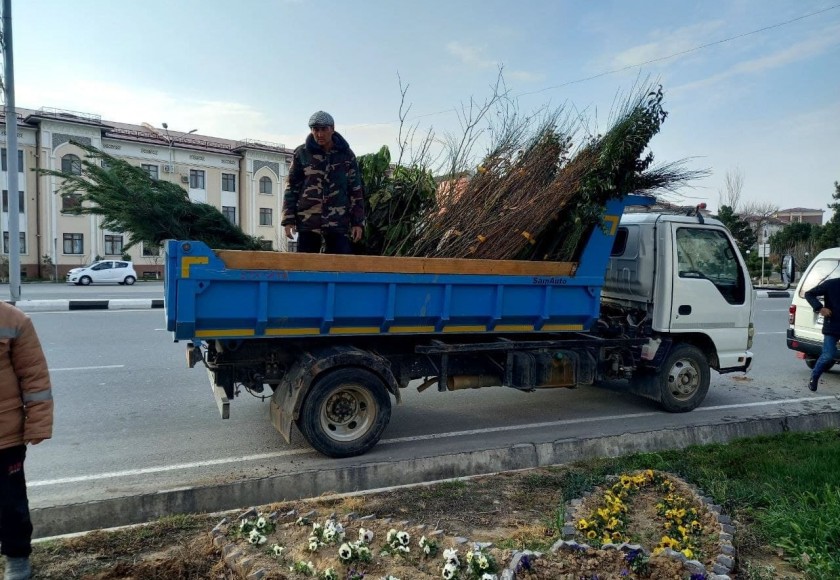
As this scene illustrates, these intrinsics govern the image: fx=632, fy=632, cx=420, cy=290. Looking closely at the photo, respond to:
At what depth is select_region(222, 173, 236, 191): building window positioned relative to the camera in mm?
44781

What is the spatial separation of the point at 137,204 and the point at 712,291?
5.77 metres

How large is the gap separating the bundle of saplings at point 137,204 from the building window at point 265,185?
136ft

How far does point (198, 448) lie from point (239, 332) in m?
1.26

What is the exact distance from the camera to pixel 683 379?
686 centimetres

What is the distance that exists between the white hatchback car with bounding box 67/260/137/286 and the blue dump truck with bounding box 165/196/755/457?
31225mm

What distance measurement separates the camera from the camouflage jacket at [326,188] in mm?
5738

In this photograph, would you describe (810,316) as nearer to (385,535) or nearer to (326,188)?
(326,188)

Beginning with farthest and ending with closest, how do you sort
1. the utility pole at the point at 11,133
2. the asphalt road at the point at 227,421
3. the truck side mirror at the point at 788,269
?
1. the utility pole at the point at 11,133
2. the truck side mirror at the point at 788,269
3. the asphalt road at the point at 227,421

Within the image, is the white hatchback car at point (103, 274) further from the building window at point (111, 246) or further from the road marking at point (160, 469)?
the road marking at point (160, 469)

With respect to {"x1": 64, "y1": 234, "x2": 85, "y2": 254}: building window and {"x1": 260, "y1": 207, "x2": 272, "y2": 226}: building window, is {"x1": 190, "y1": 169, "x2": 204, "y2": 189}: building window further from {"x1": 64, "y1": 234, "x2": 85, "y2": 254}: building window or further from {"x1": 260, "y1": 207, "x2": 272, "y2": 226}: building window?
{"x1": 64, "y1": 234, "x2": 85, "y2": 254}: building window

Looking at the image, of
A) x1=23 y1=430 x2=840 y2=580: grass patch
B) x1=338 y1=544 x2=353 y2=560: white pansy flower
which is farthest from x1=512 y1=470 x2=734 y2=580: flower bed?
x1=338 y1=544 x2=353 y2=560: white pansy flower

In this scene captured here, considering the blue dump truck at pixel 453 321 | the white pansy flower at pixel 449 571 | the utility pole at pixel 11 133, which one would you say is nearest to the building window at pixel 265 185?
the utility pole at pixel 11 133

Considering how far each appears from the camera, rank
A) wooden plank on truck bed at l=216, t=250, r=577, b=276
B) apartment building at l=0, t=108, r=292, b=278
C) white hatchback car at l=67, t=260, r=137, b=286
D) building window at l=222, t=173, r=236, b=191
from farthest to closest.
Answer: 1. building window at l=222, t=173, r=236, b=191
2. apartment building at l=0, t=108, r=292, b=278
3. white hatchback car at l=67, t=260, r=137, b=286
4. wooden plank on truck bed at l=216, t=250, r=577, b=276

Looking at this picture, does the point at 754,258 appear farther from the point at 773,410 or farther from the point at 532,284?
the point at 532,284
